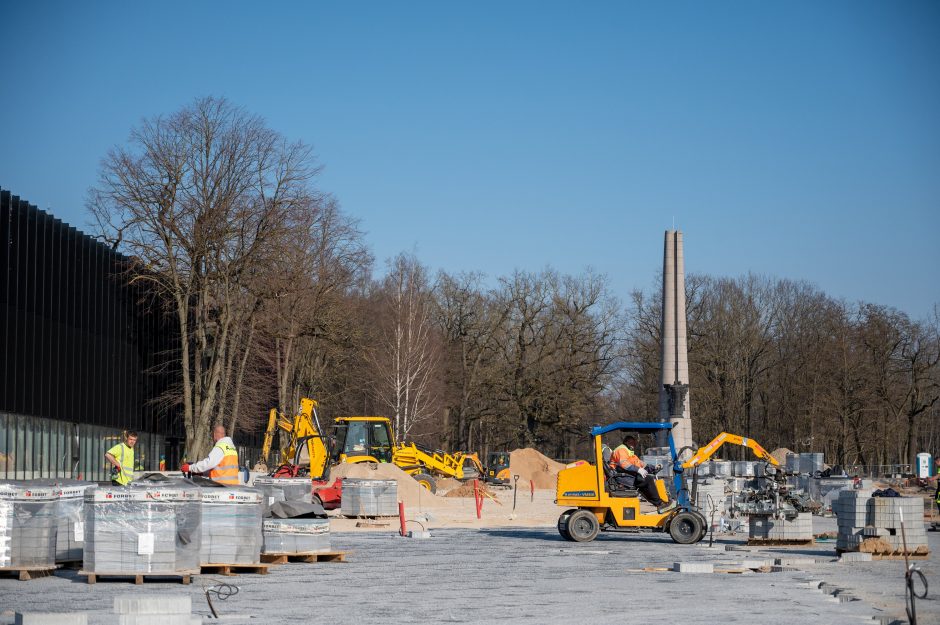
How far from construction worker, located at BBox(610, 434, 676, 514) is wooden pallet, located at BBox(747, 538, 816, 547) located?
184cm

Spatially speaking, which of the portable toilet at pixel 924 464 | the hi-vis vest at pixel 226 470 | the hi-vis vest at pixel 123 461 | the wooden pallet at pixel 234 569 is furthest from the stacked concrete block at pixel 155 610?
the portable toilet at pixel 924 464

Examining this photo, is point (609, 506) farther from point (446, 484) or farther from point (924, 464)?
point (924, 464)

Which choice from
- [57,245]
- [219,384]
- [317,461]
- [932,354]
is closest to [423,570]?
[317,461]

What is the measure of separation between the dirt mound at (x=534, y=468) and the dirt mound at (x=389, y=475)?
72.6 feet

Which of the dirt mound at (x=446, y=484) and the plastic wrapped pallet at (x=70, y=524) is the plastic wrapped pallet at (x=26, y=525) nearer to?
the plastic wrapped pallet at (x=70, y=524)

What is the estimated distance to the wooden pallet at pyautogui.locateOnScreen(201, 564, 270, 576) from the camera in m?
15.9

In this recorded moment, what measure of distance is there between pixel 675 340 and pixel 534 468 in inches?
634

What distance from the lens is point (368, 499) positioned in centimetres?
2923

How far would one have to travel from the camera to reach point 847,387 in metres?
64.3

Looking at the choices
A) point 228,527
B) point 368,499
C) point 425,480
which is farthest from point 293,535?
point 425,480

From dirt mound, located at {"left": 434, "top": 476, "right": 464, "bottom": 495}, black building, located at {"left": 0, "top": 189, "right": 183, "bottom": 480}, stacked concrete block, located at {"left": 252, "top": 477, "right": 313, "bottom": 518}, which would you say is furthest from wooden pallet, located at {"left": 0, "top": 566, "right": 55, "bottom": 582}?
dirt mound, located at {"left": 434, "top": 476, "right": 464, "bottom": 495}

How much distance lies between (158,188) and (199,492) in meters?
30.0

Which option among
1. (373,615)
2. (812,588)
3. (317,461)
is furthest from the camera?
(317,461)

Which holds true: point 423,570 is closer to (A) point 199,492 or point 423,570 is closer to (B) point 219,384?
(A) point 199,492
